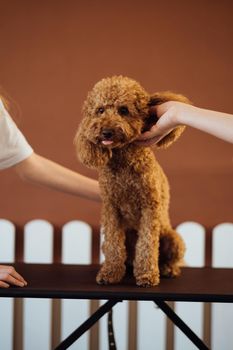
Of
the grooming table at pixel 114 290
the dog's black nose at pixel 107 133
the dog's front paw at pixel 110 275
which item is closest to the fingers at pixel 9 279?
the grooming table at pixel 114 290

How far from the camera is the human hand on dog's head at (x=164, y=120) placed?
3.58 feet

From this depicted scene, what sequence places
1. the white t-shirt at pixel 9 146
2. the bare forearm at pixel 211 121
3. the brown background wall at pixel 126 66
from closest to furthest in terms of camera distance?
the bare forearm at pixel 211 121
the white t-shirt at pixel 9 146
the brown background wall at pixel 126 66

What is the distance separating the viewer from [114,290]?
45.2 inches

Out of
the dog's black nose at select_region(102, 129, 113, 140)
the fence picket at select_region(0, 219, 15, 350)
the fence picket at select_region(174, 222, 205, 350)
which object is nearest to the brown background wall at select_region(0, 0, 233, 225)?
the fence picket at select_region(174, 222, 205, 350)

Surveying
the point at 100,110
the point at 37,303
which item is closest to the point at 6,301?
the point at 37,303

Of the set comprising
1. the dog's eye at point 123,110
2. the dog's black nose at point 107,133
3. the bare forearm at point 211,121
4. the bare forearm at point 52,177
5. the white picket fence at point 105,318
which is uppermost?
the dog's eye at point 123,110

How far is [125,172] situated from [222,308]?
38.3 inches

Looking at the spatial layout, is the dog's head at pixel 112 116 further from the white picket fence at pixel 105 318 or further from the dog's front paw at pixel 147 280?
the white picket fence at pixel 105 318

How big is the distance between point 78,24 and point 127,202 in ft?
3.01

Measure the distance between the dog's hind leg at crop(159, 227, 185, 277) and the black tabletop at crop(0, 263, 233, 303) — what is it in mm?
29

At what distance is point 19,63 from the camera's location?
184 cm

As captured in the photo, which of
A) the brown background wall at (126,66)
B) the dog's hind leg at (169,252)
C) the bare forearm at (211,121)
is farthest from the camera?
the brown background wall at (126,66)

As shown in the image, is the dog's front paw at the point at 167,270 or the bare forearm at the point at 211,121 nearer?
the bare forearm at the point at 211,121

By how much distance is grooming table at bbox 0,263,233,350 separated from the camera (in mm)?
1135
